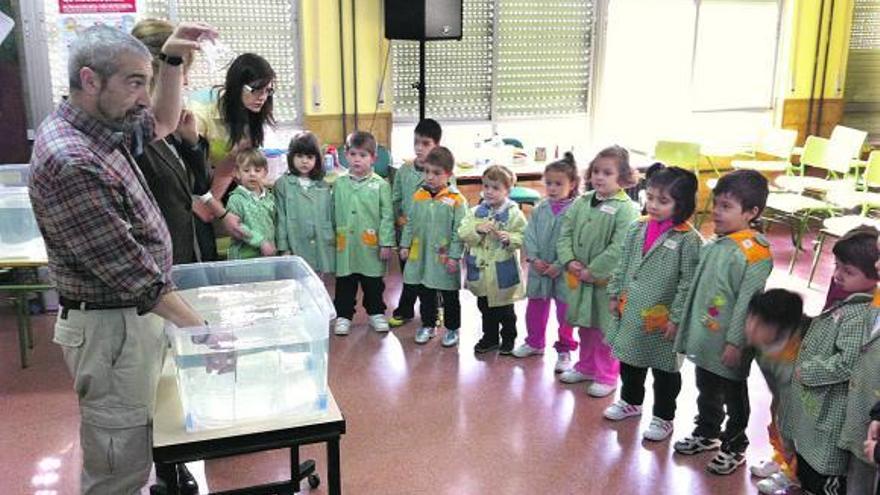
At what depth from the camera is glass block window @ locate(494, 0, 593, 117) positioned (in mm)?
6633

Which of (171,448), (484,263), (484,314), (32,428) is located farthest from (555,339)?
(171,448)

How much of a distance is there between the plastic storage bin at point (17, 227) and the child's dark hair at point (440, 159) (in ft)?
6.36

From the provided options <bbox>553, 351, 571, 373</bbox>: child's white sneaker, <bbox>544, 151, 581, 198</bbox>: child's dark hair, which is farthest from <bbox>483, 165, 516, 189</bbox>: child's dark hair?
<bbox>553, 351, 571, 373</bbox>: child's white sneaker

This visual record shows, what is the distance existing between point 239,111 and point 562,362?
193 centimetres

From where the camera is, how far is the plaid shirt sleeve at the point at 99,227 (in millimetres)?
1817

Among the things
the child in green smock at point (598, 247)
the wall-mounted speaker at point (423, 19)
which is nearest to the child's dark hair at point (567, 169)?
the child in green smock at point (598, 247)

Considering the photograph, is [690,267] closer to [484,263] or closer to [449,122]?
[484,263]

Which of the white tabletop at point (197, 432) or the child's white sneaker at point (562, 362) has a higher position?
the white tabletop at point (197, 432)

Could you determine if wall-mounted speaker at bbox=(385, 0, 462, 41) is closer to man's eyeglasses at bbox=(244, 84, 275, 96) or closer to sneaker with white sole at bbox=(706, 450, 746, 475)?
man's eyeglasses at bbox=(244, 84, 275, 96)

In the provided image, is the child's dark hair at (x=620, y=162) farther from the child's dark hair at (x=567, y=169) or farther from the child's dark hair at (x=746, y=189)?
the child's dark hair at (x=746, y=189)

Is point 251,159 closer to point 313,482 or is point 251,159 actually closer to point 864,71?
point 313,482

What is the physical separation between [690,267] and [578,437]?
33.3 inches

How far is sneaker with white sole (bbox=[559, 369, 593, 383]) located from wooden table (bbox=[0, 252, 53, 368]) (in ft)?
7.86

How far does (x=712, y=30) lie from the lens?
23.1 ft
